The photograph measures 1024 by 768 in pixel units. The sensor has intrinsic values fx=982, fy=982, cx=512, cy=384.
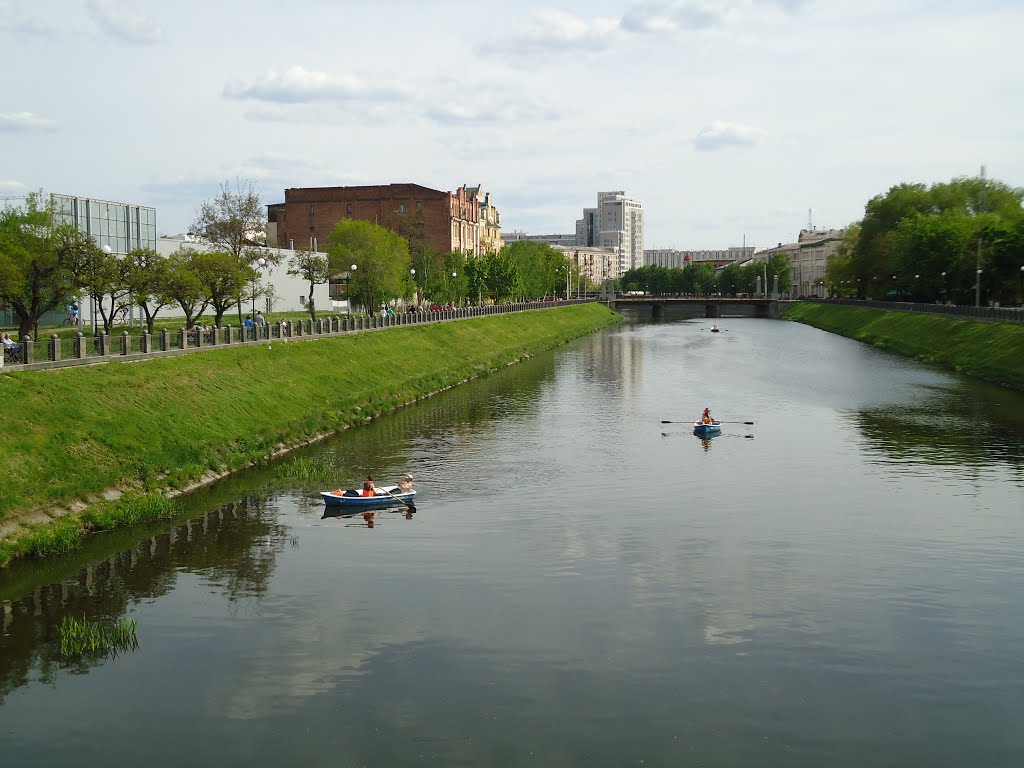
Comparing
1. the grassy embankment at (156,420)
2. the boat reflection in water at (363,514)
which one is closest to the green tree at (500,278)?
the grassy embankment at (156,420)

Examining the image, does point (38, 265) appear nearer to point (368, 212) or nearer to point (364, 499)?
point (364, 499)

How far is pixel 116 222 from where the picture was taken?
388ft

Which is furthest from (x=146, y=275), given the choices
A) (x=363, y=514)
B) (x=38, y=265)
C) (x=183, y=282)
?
(x=363, y=514)

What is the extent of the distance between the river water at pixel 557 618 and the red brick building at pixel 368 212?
10896 cm

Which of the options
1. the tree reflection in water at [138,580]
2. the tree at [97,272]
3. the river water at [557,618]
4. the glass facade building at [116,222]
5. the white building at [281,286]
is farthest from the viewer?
the glass facade building at [116,222]

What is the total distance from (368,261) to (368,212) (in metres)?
53.9

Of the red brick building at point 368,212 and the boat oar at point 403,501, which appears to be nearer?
the boat oar at point 403,501

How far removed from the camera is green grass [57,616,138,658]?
20.2m

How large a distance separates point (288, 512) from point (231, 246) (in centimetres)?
6845

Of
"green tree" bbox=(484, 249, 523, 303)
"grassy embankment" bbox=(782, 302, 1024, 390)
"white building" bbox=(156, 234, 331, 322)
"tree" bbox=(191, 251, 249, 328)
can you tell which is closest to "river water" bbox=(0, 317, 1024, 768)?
"tree" bbox=(191, 251, 249, 328)

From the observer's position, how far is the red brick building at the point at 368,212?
480ft

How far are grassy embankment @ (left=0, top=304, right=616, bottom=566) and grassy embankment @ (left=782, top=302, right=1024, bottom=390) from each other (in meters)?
39.1

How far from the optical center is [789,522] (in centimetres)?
3002

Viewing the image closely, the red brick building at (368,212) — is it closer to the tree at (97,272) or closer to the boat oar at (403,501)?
the tree at (97,272)
